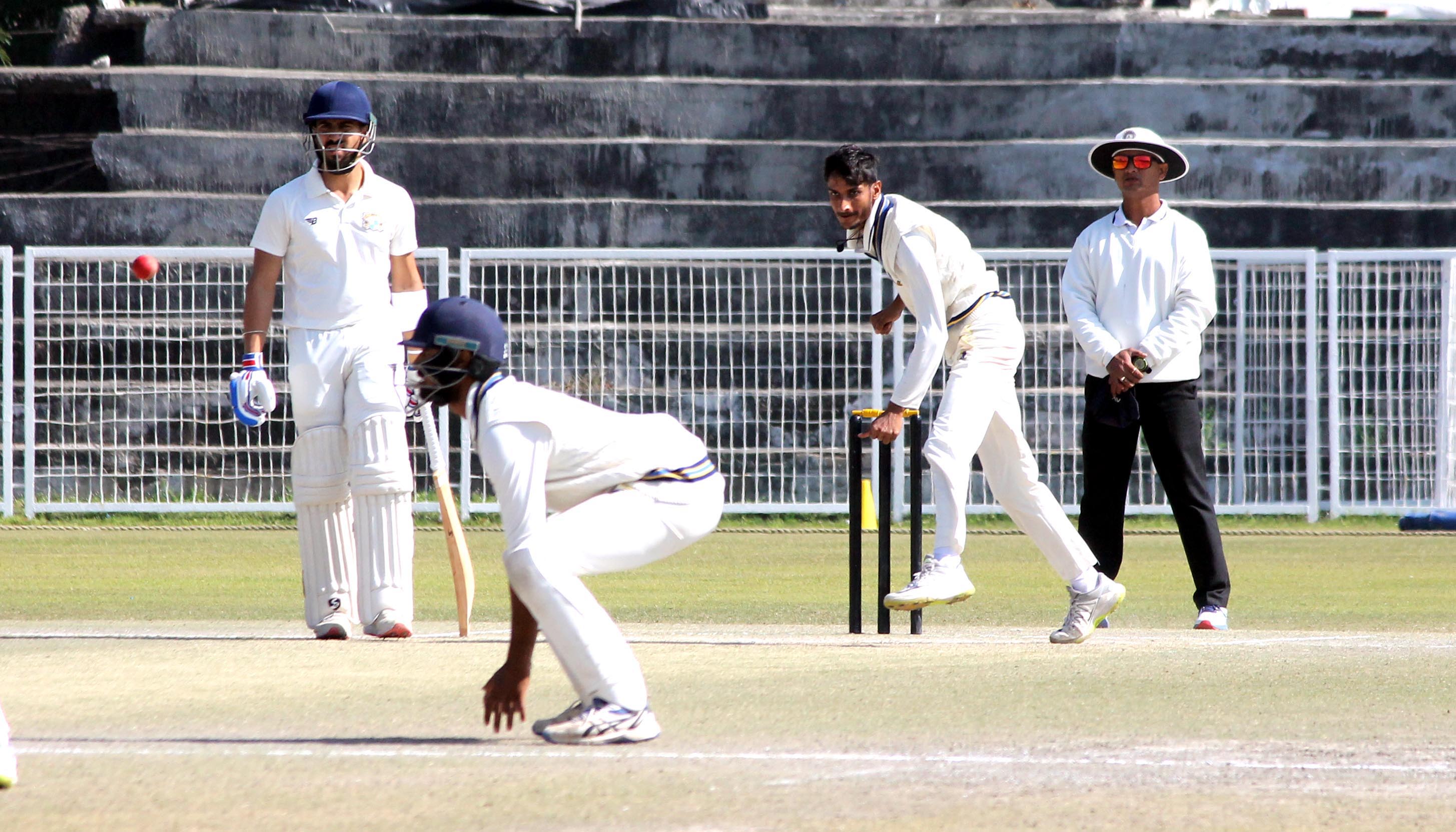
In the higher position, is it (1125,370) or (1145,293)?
(1145,293)

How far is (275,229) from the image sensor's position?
7.96 meters

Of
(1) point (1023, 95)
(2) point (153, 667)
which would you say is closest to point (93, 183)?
(1) point (1023, 95)

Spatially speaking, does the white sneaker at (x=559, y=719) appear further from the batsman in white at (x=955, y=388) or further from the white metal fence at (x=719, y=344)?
the white metal fence at (x=719, y=344)

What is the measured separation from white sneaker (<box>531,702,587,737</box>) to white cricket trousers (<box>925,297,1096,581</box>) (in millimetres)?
2422

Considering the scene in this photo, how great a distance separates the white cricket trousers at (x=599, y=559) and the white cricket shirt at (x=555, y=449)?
2.0 inches

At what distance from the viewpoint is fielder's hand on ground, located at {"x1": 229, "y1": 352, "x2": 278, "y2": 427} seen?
320 inches

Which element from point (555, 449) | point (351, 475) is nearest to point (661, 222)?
point (351, 475)

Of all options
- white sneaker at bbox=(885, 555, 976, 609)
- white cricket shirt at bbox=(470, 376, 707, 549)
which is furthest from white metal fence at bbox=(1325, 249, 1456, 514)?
white cricket shirt at bbox=(470, 376, 707, 549)

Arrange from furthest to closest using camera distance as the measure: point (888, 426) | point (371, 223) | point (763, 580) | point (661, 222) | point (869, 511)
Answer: point (661, 222)
point (869, 511)
point (763, 580)
point (371, 223)
point (888, 426)

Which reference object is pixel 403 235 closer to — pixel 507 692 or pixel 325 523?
pixel 325 523

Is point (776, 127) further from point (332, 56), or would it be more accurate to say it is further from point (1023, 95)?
point (332, 56)

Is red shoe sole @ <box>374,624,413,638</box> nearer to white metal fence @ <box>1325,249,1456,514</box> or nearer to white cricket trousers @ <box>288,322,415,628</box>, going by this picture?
white cricket trousers @ <box>288,322,415,628</box>

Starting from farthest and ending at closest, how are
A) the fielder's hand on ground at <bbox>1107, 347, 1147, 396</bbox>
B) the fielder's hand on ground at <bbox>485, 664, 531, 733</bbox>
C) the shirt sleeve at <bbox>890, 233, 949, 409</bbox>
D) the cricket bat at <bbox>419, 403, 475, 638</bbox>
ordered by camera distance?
the fielder's hand on ground at <bbox>1107, 347, 1147, 396</bbox>, the cricket bat at <bbox>419, 403, 475, 638</bbox>, the shirt sleeve at <bbox>890, 233, 949, 409</bbox>, the fielder's hand on ground at <bbox>485, 664, 531, 733</bbox>

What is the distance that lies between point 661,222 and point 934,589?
10407 millimetres
